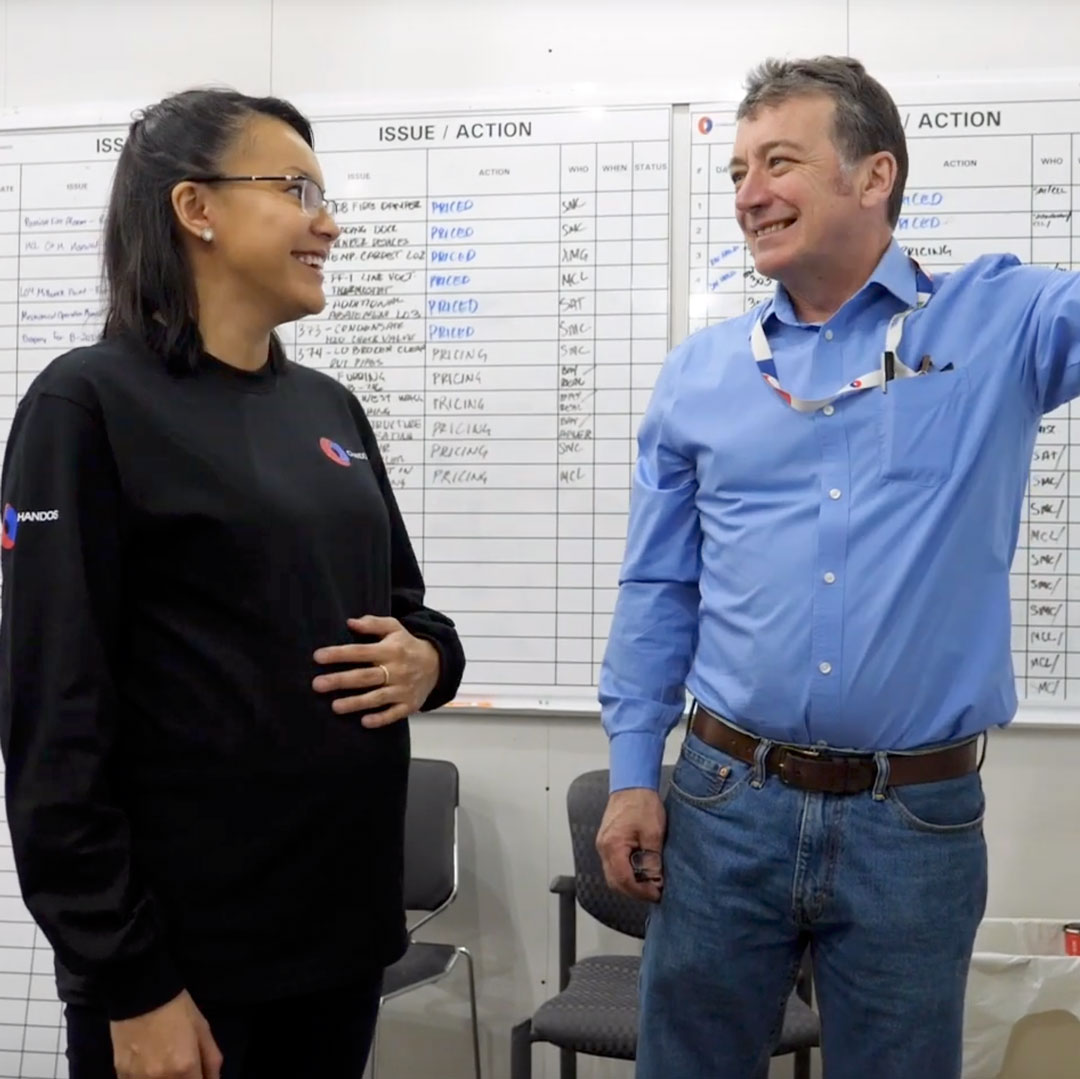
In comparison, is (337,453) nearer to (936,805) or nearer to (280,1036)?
(280,1036)

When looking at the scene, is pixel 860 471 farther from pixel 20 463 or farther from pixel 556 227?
pixel 556 227

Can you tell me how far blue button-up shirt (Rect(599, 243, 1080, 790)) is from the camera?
4.64 feet

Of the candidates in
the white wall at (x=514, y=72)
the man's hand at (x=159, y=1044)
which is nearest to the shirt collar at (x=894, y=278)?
the man's hand at (x=159, y=1044)

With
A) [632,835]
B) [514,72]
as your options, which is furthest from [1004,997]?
[514,72]

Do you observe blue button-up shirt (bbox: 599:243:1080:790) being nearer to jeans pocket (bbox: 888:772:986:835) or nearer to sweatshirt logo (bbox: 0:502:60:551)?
jeans pocket (bbox: 888:772:986:835)

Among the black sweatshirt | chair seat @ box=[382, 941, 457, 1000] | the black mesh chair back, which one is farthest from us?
the black mesh chair back

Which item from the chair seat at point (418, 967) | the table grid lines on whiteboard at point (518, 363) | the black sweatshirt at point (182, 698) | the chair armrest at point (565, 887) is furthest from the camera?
the table grid lines on whiteboard at point (518, 363)

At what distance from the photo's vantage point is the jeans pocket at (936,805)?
1.39m

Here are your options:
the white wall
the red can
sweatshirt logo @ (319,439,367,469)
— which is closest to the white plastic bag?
the red can

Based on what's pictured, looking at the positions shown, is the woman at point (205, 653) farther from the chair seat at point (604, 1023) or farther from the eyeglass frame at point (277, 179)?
the chair seat at point (604, 1023)

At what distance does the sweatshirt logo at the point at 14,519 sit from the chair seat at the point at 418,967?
1536mm

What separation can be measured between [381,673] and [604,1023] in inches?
48.4

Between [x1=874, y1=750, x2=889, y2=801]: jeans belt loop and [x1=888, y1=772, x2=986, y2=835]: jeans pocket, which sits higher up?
[x1=874, y1=750, x2=889, y2=801]: jeans belt loop

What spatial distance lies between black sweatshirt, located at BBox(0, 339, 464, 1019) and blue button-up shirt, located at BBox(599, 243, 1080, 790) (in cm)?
50
